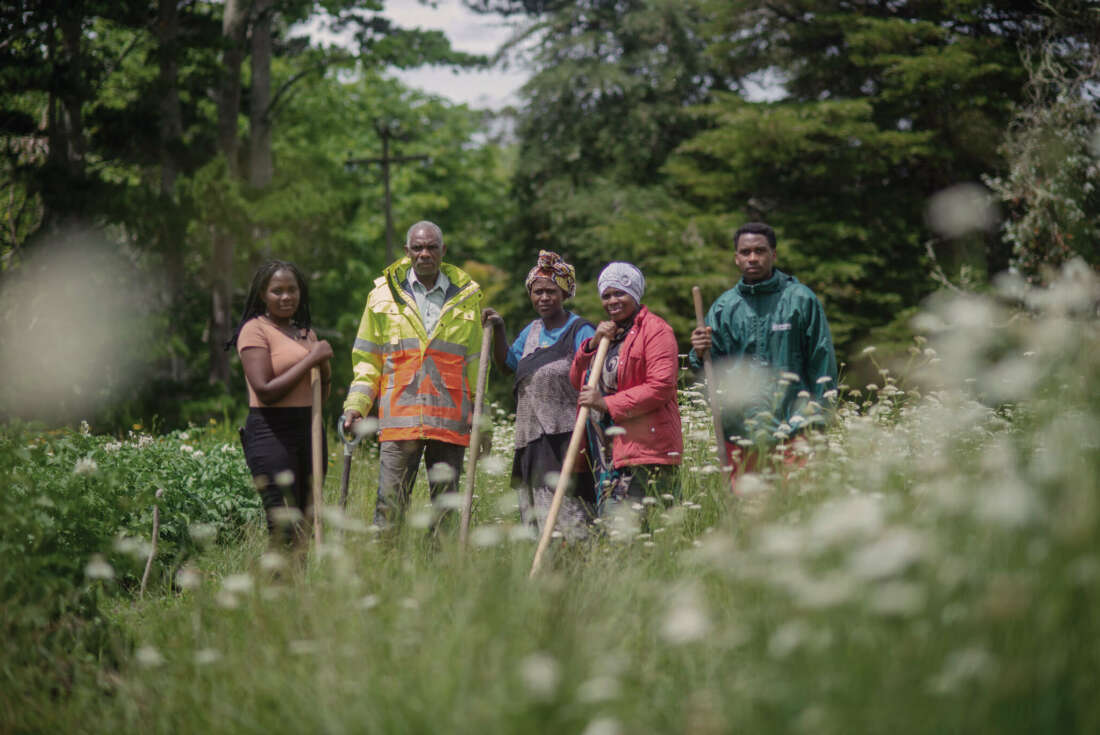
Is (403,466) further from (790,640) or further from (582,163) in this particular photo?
(582,163)

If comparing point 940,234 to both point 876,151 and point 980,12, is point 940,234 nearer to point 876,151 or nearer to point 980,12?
point 876,151

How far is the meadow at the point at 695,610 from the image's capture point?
Answer: 7.00 ft

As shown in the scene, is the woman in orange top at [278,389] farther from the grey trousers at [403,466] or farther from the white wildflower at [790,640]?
the white wildflower at [790,640]

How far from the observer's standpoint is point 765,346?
5023 millimetres

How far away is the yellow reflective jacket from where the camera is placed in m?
5.30

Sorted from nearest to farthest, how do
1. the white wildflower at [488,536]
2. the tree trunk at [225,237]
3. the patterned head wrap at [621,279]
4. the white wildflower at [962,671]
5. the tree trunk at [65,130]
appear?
the white wildflower at [962,671] → the white wildflower at [488,536] → the patterned head wrap at [621,279] → the tree trunk at [65,130] → the tree trunk at [225,237]

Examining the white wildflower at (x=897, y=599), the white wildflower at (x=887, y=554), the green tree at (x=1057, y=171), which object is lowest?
the white wildflower at (x=897, y=599)

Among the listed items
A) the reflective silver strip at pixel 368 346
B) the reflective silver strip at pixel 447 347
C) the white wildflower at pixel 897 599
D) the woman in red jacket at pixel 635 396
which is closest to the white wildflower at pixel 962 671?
the white wildflower at pixel 897 599

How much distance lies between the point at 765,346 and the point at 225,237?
1317 cm

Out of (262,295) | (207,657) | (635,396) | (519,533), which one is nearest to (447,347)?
(262,295)

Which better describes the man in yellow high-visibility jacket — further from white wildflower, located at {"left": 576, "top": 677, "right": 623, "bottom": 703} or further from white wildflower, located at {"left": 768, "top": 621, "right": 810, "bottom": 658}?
white wildflower, located at {"left": 768, "top": 621, "right": 810, "bottom": 658}

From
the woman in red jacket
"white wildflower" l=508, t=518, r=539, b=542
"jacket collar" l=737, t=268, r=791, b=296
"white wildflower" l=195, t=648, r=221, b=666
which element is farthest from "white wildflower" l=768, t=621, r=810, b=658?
"jacket collar" l=737, t=268, r=791, b=296

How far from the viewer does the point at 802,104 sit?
17922 millimetres

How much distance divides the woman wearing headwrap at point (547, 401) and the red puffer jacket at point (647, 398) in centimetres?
37
